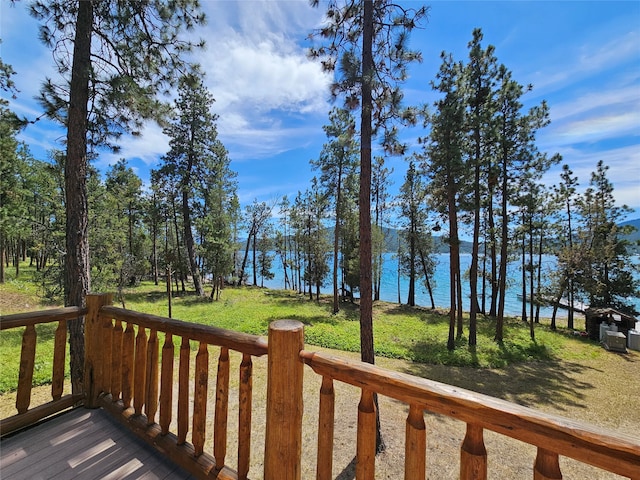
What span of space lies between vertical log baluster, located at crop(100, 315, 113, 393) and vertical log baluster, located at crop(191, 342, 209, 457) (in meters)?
1.25

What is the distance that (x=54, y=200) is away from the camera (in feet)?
Result: 31.7

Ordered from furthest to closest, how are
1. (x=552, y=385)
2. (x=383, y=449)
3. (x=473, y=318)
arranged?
1. (x=473, y=318)
2. (x=552, y=385)
3. (x=383, y=449)

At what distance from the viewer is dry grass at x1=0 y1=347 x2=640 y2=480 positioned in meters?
4.38

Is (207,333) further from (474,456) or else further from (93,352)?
(93,352)

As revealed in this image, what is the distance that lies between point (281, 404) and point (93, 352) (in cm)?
223

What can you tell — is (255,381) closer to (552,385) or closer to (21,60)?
(21,60)

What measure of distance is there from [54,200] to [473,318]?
54.0ft

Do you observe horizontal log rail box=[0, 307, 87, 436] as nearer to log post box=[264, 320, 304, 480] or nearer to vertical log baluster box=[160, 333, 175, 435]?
vertical log baluster box=[160, 333, 175, 435]

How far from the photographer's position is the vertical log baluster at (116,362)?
7.63 feet

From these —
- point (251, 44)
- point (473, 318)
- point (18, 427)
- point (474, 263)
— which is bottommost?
point (473, 318)

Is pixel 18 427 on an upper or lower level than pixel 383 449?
upper

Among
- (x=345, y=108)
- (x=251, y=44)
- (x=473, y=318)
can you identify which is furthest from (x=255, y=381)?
(x=473, y=318)

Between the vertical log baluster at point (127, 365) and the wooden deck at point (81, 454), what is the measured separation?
24 cm

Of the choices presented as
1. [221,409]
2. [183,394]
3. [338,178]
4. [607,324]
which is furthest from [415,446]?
[607,324]
